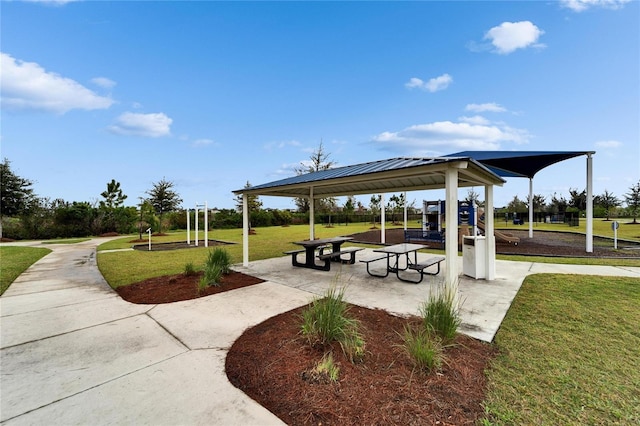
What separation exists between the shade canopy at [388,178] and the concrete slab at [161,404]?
4.08 metres

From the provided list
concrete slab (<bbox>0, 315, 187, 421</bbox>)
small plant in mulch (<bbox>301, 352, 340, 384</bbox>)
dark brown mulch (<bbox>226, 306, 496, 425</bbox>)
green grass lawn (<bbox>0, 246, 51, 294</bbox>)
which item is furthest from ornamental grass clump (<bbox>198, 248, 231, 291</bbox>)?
green grass lawn (<bbox>0, 246, 51, 294</bbox>)

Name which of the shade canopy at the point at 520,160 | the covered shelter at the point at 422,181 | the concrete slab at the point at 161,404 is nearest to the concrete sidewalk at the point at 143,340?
the concrete slab at the point at 161,404

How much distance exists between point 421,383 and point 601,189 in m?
47.3

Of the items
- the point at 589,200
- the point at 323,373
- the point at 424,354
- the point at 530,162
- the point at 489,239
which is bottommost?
the point at 323,373

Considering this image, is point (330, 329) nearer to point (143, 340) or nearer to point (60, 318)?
point (143, 340)

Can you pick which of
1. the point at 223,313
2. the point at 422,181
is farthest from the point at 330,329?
the point at 422,181

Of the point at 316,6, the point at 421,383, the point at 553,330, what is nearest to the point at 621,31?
the point at 316,6

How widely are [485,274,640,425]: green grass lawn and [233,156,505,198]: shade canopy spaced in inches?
98.8

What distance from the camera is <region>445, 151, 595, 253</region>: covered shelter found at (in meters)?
9.84

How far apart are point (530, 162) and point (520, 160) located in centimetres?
81

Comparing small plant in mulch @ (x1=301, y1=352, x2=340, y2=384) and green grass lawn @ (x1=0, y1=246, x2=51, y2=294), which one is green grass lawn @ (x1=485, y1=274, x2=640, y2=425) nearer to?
small plant in mulch @ (x1=301, y1=352, x2=340, y2=384)

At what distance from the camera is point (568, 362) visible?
281cm

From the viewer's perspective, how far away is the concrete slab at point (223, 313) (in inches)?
136

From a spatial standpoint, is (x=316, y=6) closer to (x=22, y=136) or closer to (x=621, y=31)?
(x=621, y=31)
